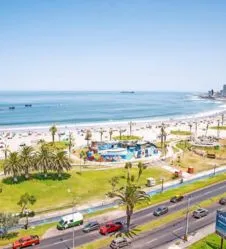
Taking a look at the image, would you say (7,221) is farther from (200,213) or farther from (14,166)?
(200,213)

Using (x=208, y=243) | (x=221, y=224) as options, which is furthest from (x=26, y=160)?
(x=221, y=224)

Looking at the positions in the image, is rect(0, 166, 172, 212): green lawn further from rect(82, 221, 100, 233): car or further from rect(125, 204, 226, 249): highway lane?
rect(125, 204, 226, 249): highway lane

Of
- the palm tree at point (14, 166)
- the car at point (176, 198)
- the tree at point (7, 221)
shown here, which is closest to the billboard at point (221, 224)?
the car at point (176, 198)

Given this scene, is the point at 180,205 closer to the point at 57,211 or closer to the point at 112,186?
the point at 112,186

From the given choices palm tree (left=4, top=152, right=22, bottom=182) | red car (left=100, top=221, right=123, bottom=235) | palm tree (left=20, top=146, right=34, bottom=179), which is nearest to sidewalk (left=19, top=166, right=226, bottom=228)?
red car (left=100, top=221, right=123, bottom=235)

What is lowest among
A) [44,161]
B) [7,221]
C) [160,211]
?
[160,211]

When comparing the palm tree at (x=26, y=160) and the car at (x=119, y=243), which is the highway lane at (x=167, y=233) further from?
the palm tree at (x=26, y=160)

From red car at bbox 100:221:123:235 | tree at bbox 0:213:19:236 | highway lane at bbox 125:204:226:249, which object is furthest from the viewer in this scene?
red car at bbox 100:221:123:235
